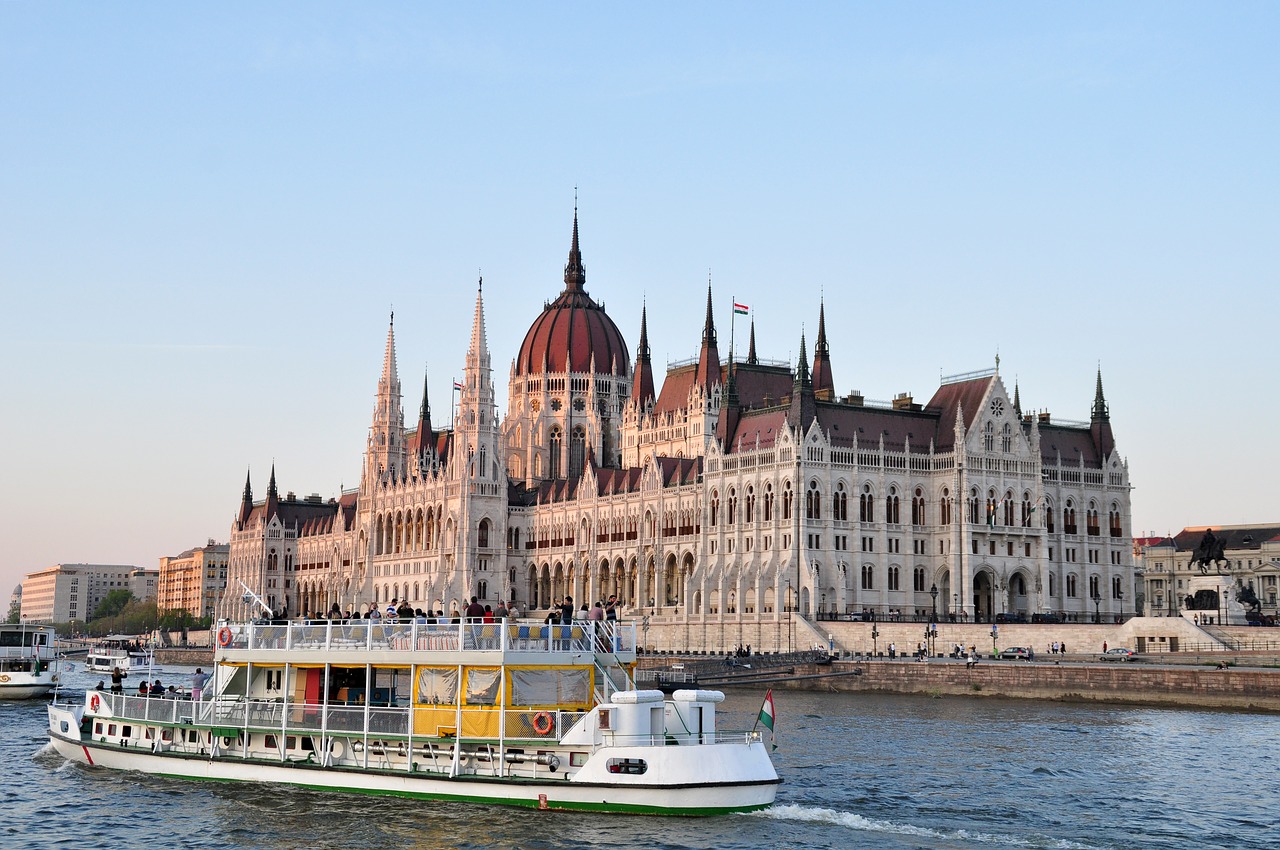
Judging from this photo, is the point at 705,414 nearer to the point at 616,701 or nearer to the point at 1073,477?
the point at 1073,477

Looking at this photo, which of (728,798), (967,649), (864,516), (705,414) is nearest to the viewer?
(728,798)

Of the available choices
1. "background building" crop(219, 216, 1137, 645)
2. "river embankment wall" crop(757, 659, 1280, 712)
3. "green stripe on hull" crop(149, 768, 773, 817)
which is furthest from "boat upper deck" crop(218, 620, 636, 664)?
"background building" crop(219, 216, 1137, 645)

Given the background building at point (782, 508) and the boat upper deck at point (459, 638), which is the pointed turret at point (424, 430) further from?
the boat upper deck at point (459, 638)

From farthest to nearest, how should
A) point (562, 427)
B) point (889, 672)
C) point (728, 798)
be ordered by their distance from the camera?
point (562, 427)
point (889, 672)
point (728, 798)

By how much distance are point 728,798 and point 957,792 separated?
10680 mm

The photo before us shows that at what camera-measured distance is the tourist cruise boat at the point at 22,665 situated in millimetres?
91688

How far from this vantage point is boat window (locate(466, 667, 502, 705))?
43.9 metres

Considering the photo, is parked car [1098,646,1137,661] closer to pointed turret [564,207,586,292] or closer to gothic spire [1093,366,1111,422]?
gothic spire [1093,366,1111,422]

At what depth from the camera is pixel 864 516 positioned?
124688mm

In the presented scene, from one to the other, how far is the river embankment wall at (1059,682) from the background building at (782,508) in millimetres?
22459

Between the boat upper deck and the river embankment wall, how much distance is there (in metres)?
40.2

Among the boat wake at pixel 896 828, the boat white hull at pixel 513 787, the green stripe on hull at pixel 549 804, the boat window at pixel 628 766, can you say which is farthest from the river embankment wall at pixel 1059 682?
the boat window at pixel 628 766

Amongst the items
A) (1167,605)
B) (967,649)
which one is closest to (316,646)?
(967,649)

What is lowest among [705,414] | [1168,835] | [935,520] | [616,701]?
[1168,835]
